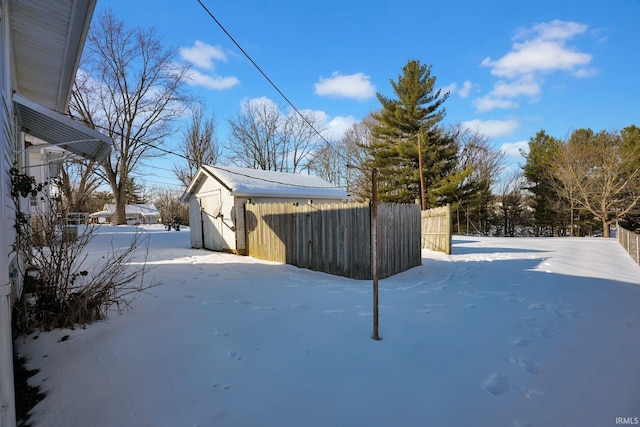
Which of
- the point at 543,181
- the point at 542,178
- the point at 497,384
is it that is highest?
the point at 542,178

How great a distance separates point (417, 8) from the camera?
845cm

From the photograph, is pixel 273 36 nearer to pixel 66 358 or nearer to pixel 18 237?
pixel 18 237

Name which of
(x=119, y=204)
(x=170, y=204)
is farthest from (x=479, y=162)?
(x=170, y=204)

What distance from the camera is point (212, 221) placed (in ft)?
37.8

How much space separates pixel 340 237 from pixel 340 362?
4.28m

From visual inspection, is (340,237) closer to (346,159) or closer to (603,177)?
(346,159)

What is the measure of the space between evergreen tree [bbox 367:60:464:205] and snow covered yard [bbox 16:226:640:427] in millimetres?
18812

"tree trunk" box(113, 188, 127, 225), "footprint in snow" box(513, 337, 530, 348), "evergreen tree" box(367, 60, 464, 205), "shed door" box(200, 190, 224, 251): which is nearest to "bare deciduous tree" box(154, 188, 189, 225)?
"tree trunk" box(113, 188, 127, 225)

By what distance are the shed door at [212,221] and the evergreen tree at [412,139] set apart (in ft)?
48.2

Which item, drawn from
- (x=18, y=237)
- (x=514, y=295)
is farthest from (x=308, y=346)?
(x=514, y=295)

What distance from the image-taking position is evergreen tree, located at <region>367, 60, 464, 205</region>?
2312 centimetres

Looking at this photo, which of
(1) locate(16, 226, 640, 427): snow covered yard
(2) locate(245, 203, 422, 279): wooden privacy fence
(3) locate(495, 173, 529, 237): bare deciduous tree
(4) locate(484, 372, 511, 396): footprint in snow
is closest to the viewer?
(1) locate(16, 226, 640, 427): snow covered yard

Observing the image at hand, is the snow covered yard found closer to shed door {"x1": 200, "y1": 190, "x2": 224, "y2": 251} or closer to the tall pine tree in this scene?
shed door {"x1": 200, "y1": 190, "x2": 224, "y2": 251}

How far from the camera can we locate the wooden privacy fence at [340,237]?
681cm
